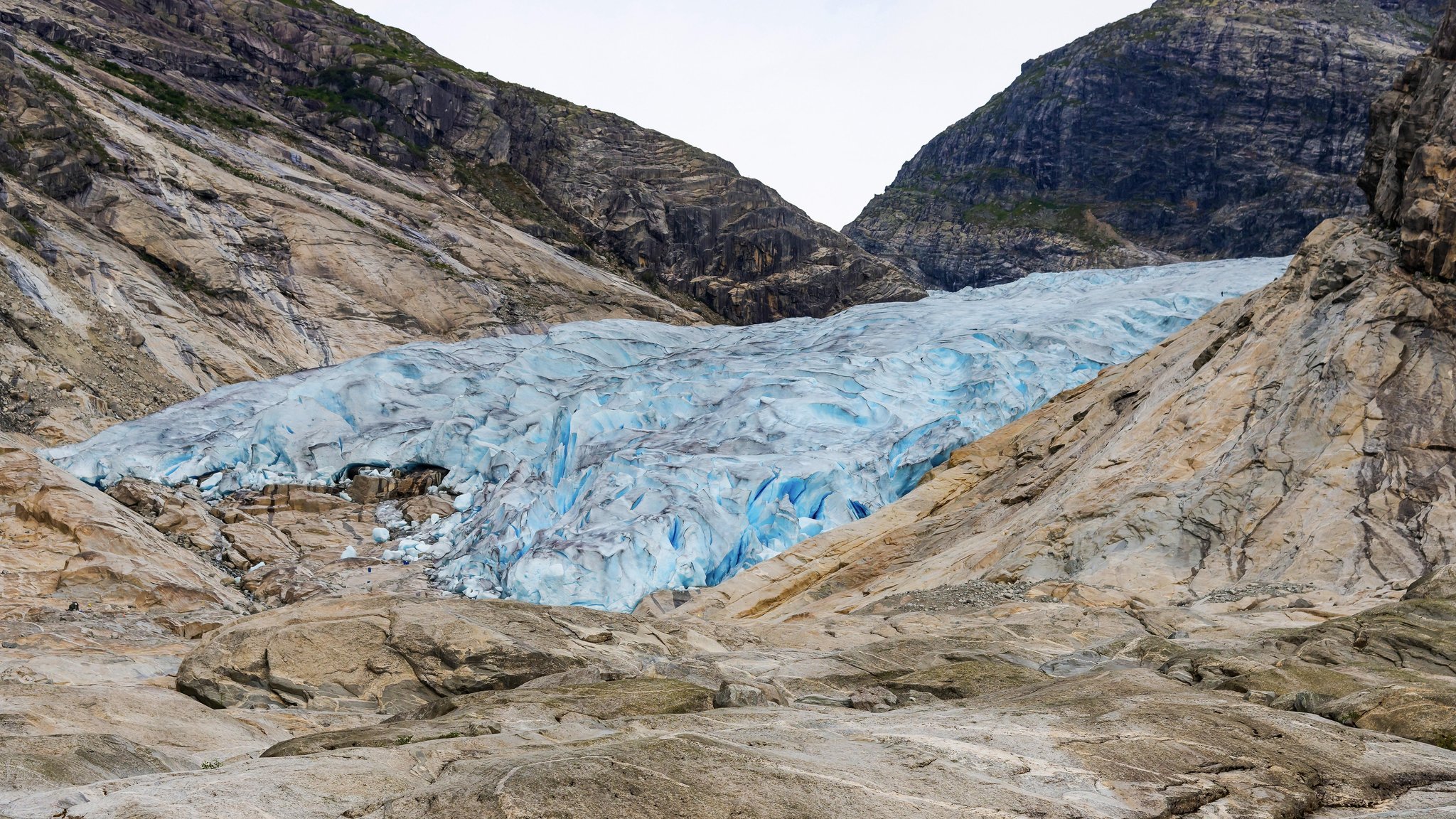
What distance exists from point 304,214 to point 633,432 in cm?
2316

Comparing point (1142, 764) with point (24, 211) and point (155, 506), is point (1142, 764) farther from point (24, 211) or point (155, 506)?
point (24, 211)

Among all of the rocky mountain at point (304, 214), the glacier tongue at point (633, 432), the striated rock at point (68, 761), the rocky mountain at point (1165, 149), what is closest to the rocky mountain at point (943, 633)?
the striated rock at point (68, 761)

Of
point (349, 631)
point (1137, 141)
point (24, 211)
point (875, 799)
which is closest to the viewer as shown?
point (875, 799)

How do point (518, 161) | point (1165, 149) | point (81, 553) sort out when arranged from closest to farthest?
point (81, 553)
point (518, 161)
point (1165, 149)

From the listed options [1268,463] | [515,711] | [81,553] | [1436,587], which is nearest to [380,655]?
[515,711]

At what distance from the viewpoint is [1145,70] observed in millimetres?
105000

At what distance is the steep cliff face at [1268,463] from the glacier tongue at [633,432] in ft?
10.1

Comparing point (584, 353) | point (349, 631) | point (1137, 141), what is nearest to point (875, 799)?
point (349, 631)

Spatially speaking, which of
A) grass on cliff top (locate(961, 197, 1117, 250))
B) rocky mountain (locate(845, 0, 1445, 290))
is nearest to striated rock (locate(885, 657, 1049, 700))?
rocky mountain (locate(845, 0, 1445, 290))

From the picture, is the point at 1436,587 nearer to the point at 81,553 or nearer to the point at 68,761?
the point at 68,761

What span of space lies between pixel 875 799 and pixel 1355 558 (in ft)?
37.2

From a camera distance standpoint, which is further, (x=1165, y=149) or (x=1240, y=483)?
(x=1165, y=149)

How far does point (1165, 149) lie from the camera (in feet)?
333

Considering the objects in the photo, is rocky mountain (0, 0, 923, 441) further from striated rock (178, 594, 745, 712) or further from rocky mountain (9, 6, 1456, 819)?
striated rock (178, 594, 745, 712)
